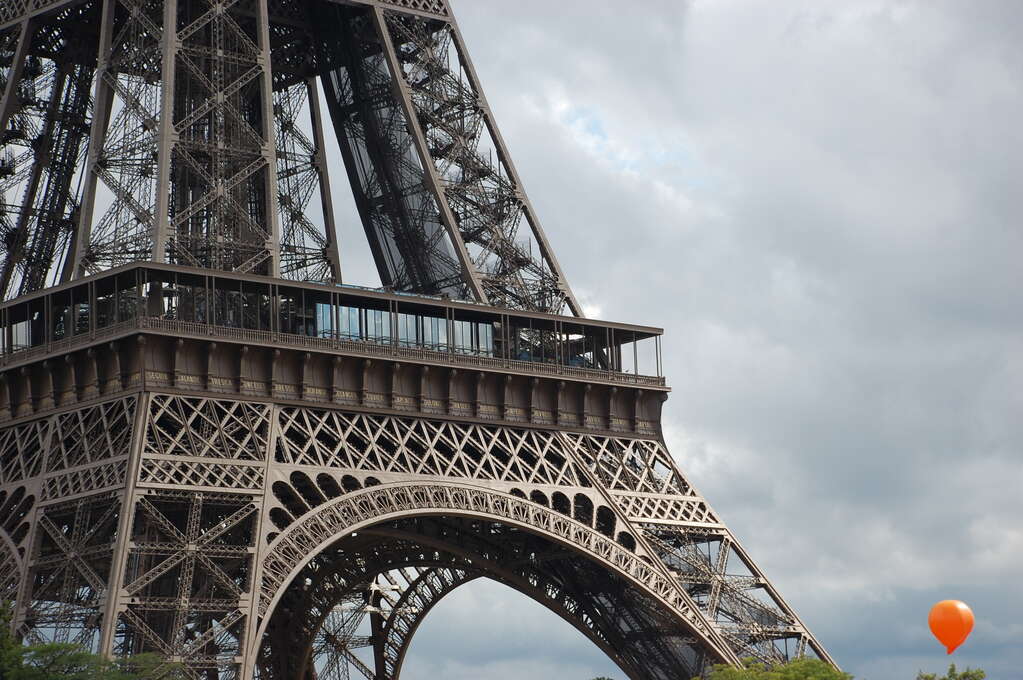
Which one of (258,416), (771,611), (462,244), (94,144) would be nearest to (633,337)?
(462,244)

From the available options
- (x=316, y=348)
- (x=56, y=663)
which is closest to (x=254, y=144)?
(x=316, y=348)

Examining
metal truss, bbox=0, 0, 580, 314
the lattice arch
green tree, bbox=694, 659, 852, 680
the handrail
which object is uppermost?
metal truss, bbox=0, 0, 580, 314

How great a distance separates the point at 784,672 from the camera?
50031mm

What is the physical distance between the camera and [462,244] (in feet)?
186

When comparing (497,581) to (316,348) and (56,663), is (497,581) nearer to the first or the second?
(316,348)

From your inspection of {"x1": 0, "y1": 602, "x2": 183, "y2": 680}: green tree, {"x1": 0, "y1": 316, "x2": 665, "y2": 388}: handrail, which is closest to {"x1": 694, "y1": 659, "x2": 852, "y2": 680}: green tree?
{"x1": 0, "y1": 316, "x2": 665, "y2": 388}: handrail

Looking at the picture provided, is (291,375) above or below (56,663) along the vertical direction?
above

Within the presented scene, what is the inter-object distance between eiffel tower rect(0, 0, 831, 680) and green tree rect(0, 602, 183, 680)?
3.37 feet

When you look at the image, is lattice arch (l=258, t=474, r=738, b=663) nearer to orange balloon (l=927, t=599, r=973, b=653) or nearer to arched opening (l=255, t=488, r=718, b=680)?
arched opening (l=255, t=488, r=718, b=680)

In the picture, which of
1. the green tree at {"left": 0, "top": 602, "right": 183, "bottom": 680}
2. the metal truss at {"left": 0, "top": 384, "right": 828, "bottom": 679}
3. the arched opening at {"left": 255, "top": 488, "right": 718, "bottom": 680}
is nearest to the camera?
the green tree at {"left": 0, "top": 602, "right": 183, "bottom": 680}

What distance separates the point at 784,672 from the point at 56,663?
19.8m

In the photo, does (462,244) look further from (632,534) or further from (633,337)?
(632,534)

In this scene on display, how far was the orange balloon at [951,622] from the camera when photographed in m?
45.8

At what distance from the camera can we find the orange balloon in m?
45.8
